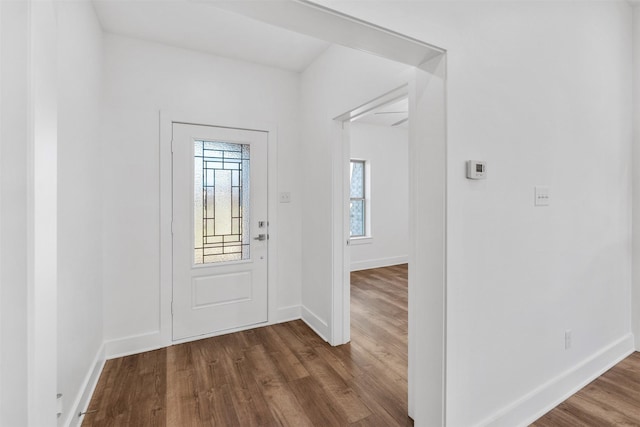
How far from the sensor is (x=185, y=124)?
2926 mm

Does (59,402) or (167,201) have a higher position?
(167,201)

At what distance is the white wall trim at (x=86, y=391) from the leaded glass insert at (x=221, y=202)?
105 centimetres

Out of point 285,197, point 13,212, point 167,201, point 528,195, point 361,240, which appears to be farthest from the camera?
point 361,240

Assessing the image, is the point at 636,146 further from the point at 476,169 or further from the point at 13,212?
the point at 13,212

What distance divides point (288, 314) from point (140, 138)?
231 centimetres

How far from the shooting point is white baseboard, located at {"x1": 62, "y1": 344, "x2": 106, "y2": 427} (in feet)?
5.75

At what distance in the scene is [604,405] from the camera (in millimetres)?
2018

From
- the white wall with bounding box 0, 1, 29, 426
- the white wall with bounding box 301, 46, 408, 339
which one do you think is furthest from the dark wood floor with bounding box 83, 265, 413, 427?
the white wall with bounding box 0, 1, 29, 426

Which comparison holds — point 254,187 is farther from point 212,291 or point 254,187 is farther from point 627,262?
point 627,262

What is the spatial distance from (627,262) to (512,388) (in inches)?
72.8

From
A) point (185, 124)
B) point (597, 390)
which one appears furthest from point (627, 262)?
point (185, 124)

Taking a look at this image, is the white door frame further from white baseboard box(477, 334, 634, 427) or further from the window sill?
the window sill

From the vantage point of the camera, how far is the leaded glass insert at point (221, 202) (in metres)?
3.02

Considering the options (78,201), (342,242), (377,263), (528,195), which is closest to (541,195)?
(528,195)
